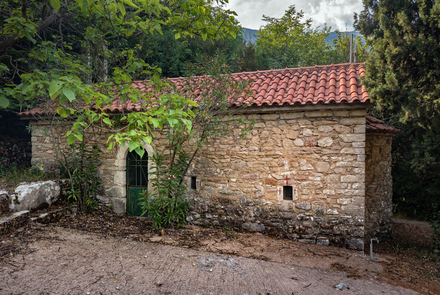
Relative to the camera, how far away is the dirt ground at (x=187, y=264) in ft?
10.9

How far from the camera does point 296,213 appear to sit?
5461 mm

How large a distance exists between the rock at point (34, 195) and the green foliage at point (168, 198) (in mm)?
2021

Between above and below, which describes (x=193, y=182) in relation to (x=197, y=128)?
below

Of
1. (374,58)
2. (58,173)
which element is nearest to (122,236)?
(58,173)

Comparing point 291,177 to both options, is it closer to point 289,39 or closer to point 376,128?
point 376,128

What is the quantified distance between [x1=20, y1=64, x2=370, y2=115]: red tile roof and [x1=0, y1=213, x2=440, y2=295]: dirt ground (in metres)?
2.49

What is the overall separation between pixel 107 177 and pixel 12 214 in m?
2.15

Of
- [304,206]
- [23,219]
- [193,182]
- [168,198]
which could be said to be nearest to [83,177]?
[23,219]

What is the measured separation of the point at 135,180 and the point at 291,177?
12.5 ft

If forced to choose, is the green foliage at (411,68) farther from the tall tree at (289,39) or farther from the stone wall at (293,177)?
the tall tree at (289,39)

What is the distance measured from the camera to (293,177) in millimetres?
5461

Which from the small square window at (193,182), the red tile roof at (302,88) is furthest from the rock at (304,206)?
the small square window at (193,182)

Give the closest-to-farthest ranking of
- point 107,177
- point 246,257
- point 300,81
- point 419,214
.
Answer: point 246,257, point 300,81, point 107,177, point 419,214

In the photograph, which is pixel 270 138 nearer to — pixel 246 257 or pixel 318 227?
pixel 318 227
